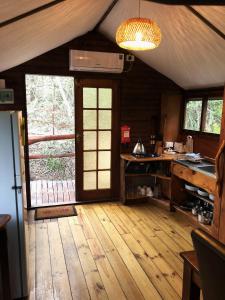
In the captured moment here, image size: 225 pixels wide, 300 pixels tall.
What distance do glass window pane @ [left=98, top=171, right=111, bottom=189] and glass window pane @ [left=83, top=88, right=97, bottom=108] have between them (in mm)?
1133

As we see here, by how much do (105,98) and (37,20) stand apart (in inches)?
80.6

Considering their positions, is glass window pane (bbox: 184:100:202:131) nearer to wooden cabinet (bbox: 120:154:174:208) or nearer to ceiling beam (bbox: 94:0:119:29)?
wooden cabinet (bbox: 120:154:174:208)

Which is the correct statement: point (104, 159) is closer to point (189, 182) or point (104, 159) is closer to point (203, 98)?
point (189, 182)

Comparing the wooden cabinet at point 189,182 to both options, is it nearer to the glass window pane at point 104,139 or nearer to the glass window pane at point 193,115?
the glass window pane at point 193,115

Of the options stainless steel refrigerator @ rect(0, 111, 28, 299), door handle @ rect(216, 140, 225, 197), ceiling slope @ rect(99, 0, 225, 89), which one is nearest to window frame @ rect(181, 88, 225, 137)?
ceiling slope @ rect(99, 0, 225, 89)

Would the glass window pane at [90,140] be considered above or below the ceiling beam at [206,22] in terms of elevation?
below

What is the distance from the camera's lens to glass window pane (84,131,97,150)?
407 cm

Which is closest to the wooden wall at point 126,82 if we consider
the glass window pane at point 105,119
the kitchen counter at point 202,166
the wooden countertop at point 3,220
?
the glass window pane at point 105,119

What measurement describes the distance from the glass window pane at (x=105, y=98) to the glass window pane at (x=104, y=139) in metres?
0.44

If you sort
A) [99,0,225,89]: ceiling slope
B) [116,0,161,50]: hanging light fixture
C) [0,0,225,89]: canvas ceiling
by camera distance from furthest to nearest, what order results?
[99,0,225,89]: ceiling slope
[0,0,225,89]: canvas ceiling
[116,0,161,50]: hanging light fixture

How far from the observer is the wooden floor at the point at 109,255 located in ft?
7.21

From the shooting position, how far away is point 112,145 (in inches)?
165

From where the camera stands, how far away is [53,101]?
6125 millimetres

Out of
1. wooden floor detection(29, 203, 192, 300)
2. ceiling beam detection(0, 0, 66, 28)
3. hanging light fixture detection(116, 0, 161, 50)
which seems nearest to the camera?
ceiling beam detection(0, 0, 66, 28)
